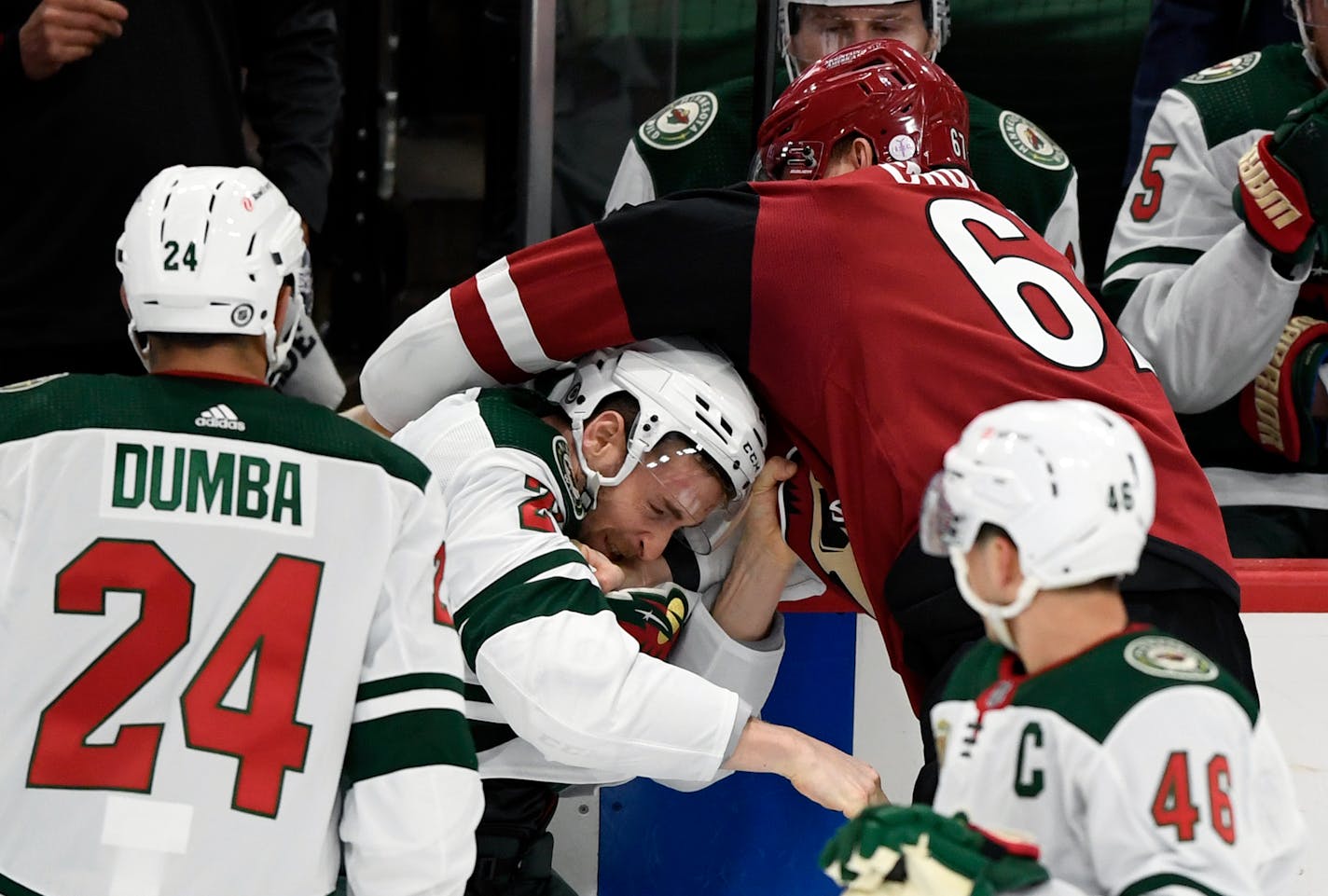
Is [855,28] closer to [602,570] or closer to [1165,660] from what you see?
[602,570]

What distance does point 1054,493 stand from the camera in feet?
3.28

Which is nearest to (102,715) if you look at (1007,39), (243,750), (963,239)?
(243,750)

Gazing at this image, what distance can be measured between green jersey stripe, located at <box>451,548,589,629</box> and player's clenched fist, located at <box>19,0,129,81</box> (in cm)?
111

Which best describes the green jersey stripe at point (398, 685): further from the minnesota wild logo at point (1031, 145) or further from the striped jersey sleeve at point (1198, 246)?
the minnesota wild logo at point (1031, 145)

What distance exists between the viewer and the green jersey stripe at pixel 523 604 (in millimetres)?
1687

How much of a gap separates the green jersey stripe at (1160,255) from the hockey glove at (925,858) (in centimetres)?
172

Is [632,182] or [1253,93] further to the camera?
[632,182]

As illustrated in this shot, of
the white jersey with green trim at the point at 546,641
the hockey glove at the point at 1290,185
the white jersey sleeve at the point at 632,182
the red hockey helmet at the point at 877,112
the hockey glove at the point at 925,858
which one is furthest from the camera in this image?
the white jersey sleeve at the point at 632,182

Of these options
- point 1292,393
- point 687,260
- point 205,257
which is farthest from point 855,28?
point 205,257

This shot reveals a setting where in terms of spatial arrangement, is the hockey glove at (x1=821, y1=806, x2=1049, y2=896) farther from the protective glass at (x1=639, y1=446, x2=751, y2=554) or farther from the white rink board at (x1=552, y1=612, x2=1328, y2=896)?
the white rink board at (x1=552, y1=612, x2=1328, y2=896)

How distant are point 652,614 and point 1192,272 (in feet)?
3.36

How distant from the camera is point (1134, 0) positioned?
3.92m

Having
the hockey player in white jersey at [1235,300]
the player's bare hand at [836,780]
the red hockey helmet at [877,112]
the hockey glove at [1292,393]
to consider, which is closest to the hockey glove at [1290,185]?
the hockey player in white jersey at [1235,300]

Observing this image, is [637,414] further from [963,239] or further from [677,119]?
[677,119]
